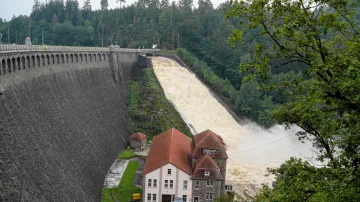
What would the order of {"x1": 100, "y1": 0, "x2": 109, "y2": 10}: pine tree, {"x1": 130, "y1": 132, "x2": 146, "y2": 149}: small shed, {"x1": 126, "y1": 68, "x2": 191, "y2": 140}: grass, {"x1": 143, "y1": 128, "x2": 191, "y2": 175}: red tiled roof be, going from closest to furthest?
1. {"x1": 143, "y1": 128, "x2": 191, "y2": 175}: red tiled roof
2. {"x1": 130, "y1": 132, "x2": 146, "y2": 149}: small shed
3. {"x1": 126, "y1": 68, "x2": 191, "y2": 140}: grass
4. {"x1": 100, "y1": 0, "x2": 109, "y2": 10}: pine tree

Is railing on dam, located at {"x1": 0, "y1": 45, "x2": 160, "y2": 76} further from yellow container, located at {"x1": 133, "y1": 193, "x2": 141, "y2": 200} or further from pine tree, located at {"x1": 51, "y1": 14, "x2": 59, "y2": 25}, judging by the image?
pine tree, located at {"x1": 51, "y1": 14, "x2": 59, "y2": 25}

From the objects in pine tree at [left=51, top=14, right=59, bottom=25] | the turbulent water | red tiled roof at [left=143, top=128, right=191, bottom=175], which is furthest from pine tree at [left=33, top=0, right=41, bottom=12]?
red tiled roof at [left=143, top=128, right=191, bottom=175]

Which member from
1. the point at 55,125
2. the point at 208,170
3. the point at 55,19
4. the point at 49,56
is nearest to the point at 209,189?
the point at 208,170

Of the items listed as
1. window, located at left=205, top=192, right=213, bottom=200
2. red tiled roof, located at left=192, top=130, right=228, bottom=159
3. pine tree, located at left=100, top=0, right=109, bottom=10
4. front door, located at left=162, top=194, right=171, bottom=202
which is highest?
pine tree, located at left=100, top=0, right=109, bottom=10

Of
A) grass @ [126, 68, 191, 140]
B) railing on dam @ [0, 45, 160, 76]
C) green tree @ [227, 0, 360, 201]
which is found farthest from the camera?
grass @ [126, 68, 191, 140]

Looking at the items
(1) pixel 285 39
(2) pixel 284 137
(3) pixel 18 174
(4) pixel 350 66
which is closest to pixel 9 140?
(3) pixel 18 174

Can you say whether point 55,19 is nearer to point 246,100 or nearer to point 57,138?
point 246,100

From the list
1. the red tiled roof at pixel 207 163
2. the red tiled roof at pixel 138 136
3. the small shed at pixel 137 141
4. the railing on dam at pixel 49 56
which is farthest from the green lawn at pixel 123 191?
the railing on dam at pixel 49 56
